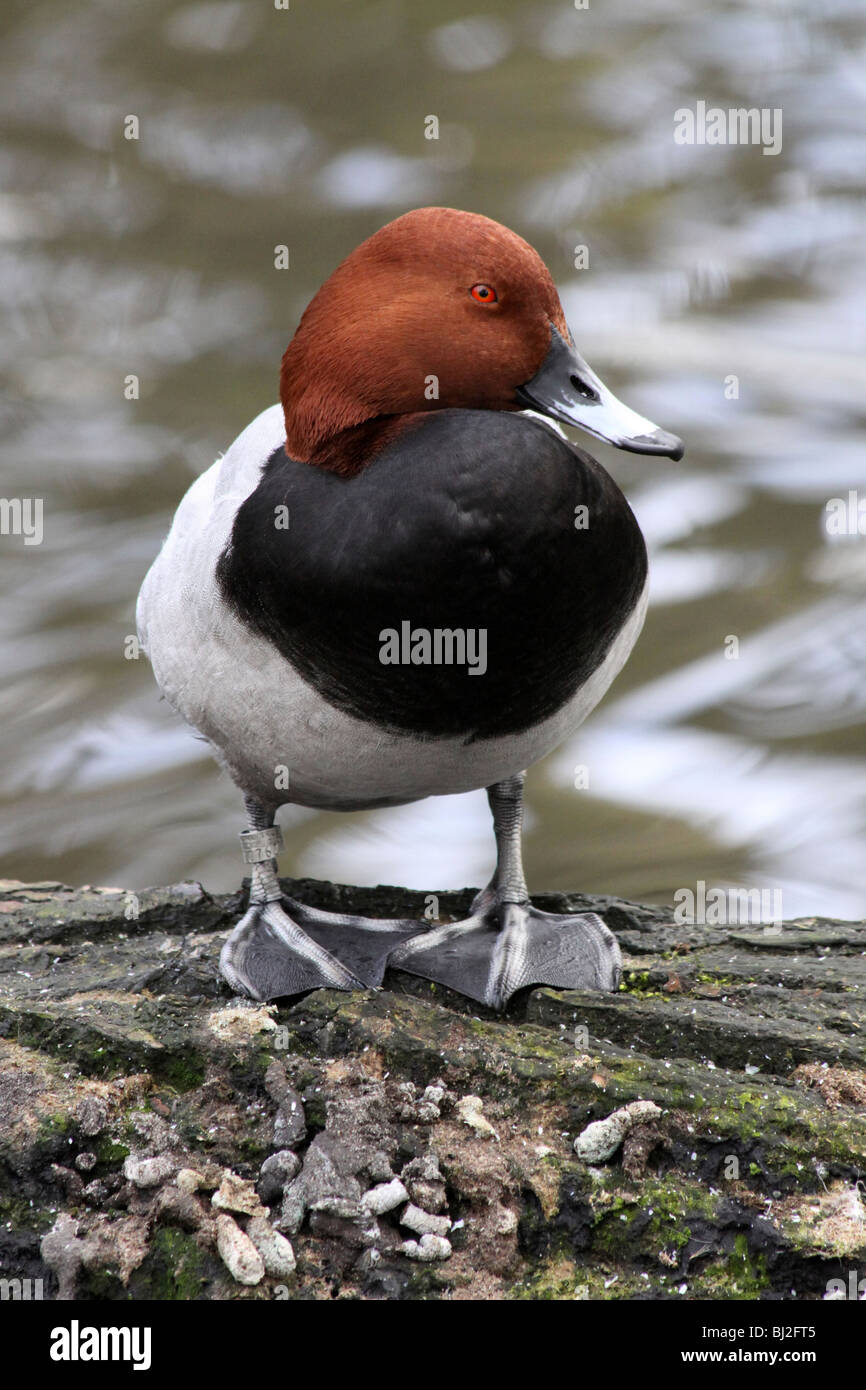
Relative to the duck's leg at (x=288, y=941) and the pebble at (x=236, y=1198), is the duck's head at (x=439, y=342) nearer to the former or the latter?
the duck's leg at (x=288, y=941)

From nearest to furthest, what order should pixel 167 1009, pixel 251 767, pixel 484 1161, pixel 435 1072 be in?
1. pixel 484 1161
2. pixel 435 1072
3. pixel 167 1009
4. pixel 251 767

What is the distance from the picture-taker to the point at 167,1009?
3086mm

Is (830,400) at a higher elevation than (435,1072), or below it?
higher

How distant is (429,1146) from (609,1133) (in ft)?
1.09

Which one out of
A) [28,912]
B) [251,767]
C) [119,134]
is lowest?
[28,912]

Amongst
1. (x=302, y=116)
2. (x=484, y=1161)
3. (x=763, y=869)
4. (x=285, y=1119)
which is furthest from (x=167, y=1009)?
(x=302, y=116)

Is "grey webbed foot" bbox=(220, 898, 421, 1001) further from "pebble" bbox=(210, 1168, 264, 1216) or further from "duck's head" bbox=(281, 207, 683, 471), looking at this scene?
"duck's head" bbox=(281, 207, 683, 471)

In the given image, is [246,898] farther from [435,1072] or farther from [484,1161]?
[484,1161]

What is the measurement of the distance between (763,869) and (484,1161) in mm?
3194

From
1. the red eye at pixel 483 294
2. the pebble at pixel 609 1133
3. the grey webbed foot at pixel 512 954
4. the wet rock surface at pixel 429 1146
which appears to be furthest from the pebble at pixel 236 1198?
the red eye at pixel 483 294

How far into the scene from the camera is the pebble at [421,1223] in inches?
101

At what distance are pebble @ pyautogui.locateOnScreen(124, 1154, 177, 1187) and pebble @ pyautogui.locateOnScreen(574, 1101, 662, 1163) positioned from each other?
749 mm

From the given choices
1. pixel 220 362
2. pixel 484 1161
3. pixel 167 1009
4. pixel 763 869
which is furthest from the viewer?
pixel 220 362

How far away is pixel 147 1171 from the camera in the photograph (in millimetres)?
2605
